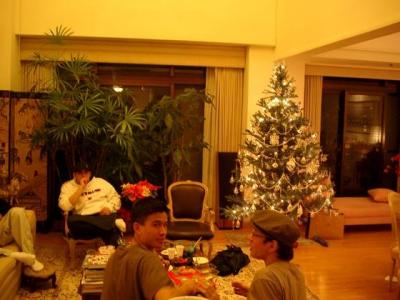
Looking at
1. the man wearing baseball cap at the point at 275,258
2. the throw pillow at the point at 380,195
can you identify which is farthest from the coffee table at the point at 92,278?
the throw pillow at the point at 380,195

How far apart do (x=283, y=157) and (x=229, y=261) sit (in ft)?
4.81

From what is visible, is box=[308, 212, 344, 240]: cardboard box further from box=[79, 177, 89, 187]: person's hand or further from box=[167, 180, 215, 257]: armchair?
box=[79, 177, 89, 187]: person's hand

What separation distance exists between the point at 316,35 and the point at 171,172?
2828 mm

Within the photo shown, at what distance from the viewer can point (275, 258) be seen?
78.2 inches

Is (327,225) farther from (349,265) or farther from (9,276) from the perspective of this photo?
(9,276)

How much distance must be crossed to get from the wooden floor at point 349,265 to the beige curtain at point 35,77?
87.7 inches

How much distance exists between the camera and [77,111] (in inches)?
220

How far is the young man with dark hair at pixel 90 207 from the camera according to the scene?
15.9ft

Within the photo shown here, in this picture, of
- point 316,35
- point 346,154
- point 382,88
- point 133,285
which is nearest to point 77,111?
point 316,35

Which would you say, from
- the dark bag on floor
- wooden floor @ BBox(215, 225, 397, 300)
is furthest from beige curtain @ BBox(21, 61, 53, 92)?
the dark bag on floor

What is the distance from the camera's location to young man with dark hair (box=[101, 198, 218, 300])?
5.88 ft

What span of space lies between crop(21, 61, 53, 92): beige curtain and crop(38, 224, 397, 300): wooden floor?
2228 mm

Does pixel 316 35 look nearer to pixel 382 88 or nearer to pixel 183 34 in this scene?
pixel 183 34

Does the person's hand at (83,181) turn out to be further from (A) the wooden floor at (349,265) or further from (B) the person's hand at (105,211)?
(A) the wooden floor at (349,265)
